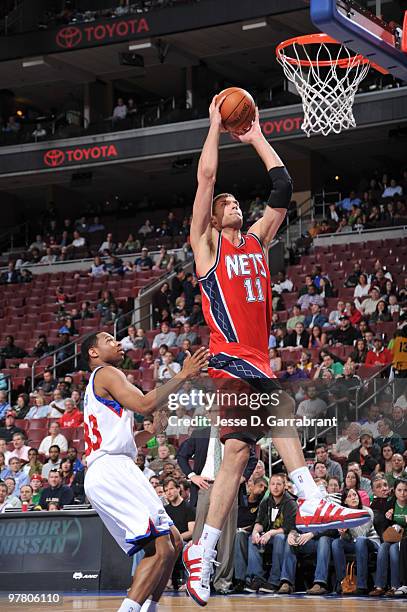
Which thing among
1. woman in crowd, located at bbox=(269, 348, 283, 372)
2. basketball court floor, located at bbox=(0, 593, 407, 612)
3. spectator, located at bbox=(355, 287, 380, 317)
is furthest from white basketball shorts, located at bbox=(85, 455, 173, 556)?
spectator, located at bbox=(355, 287, 380, 317)

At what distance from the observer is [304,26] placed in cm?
2656

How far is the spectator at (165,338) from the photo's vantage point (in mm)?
19714

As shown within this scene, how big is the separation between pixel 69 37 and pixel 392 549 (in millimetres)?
19922

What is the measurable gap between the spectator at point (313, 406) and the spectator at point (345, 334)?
282 cm

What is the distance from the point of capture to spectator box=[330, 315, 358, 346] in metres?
17.1

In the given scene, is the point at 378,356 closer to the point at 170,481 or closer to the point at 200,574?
the point at 170,481

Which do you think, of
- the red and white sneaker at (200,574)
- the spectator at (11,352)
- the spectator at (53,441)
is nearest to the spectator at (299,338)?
the spectator at (53,441)

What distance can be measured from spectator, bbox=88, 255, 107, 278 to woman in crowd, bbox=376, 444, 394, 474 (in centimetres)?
1412

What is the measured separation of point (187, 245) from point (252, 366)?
18.7 meters

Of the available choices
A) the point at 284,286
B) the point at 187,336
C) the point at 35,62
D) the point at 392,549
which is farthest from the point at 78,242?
the point at 392,549

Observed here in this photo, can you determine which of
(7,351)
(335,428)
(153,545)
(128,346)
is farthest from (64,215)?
(153,545)

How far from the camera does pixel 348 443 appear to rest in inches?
534

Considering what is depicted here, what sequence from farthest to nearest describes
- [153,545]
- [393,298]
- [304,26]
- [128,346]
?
[304,26] → [128,346] → [393,298] → [153,545]

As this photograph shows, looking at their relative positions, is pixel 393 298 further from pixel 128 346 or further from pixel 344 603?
pixel 344 603
